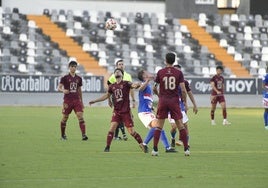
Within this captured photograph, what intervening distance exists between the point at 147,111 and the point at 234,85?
26.3 m

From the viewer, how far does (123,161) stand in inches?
746

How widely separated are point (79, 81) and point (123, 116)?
452 cm

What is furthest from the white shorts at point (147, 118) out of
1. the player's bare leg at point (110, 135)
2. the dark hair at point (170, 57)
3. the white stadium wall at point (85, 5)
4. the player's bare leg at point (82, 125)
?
the white stadium wall at point (85, 5)

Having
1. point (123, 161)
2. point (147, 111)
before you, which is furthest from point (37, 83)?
point (123, 161)

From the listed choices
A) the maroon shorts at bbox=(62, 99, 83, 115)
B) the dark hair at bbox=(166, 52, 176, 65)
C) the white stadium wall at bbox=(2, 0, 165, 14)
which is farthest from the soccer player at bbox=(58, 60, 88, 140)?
the white stadium wall at bbox=(2, 0, 165, 14)

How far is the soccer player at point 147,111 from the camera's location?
21.1 meters

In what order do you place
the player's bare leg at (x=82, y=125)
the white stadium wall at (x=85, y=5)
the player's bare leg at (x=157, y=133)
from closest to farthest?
the player's bare leg at (x=157, y=133)
the player's bare leg at (x=82, y=125)
the white stadium wall at (x=85, y=5)

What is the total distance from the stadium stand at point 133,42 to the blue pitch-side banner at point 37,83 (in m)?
1.27

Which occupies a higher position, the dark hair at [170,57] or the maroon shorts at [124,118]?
the dark hair at [170,57]

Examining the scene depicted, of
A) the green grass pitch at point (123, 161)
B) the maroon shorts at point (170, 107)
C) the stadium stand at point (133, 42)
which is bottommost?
the green grass pitch at point (123, 161)

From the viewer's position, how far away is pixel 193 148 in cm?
2275

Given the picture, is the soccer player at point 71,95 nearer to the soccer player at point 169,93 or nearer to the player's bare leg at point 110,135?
the player's bare leg at point 110,135

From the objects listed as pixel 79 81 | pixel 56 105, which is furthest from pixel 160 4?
pixel 79 81

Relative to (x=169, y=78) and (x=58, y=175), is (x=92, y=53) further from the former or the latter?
(x=58, y=175)
